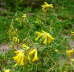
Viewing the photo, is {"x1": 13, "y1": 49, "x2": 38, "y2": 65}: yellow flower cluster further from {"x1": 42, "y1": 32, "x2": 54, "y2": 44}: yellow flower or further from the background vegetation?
{"x1": 42, "y1": 32, "x2": 54, "y2": 44}: yellow flower

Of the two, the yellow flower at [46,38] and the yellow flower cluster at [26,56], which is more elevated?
the yellow flower at [46,38]

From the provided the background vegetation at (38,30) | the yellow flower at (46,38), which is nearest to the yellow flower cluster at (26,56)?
the background vegetation at (38,30)

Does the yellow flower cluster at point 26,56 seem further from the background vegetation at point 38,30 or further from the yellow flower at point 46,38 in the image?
the yellow flower at point 46,38

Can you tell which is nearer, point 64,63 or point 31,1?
point 64,63

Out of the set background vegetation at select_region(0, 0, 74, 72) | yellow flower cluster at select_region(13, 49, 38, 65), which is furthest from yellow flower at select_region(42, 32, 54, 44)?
yellow flower cluster at select_region(13, 49, 38, 65)

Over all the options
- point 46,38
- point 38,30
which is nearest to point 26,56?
point 46,38

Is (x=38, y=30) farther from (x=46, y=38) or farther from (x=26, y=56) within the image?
(x=26, y=56)

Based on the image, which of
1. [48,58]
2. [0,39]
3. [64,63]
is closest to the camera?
[64,63]

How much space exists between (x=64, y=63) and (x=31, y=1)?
3.25m

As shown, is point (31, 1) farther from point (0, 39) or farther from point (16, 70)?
point (16, 70)

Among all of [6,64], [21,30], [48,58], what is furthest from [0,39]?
[48,58]

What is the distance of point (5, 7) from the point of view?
5.96m

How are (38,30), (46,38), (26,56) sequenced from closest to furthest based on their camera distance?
(26,56) < (46,38) < (38,30)

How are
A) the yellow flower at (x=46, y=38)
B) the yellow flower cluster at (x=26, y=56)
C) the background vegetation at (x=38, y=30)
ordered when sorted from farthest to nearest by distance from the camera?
1. the background vegetation at (x=38, y=30)
2. the yellow flower at (x=46, y=38)
3. the yellow flower cluster at (x=26, y=56)
